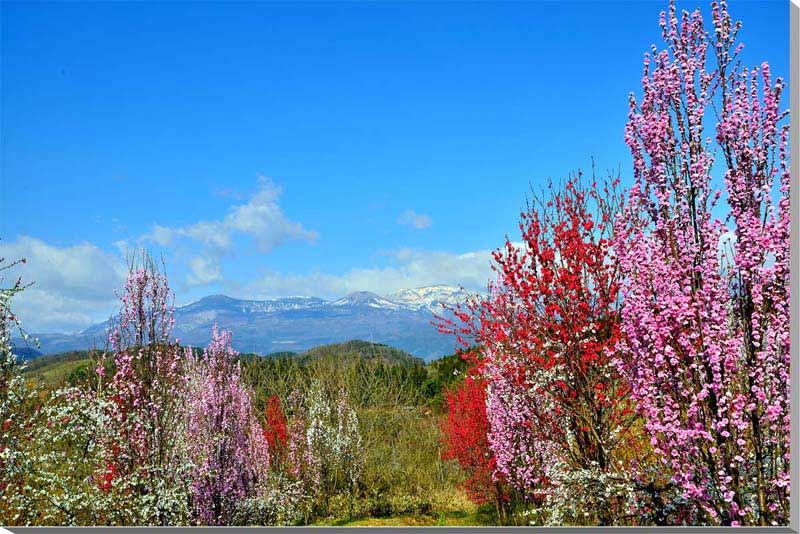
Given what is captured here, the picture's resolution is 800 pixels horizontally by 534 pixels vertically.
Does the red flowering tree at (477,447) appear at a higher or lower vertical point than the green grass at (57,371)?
lower

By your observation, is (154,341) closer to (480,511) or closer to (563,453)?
(563,453)

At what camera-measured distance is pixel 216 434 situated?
734 centimetres

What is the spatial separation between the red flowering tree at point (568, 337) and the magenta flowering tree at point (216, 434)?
364 cm

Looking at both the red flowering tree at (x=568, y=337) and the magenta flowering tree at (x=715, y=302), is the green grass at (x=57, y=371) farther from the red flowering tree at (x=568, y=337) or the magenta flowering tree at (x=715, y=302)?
the magenta flowering tree at (x=715, y=302)

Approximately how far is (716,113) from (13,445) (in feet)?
20.6

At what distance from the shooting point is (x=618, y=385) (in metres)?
5.36

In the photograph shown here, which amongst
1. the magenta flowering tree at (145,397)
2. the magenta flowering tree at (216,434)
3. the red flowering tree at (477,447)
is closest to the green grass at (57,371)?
the magenta flowering tree at (216,434)

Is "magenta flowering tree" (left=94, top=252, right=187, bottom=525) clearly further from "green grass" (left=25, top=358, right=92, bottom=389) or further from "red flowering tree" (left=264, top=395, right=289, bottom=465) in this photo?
"red flowering tree" (left=264, top=395, right=289, bottom=465)

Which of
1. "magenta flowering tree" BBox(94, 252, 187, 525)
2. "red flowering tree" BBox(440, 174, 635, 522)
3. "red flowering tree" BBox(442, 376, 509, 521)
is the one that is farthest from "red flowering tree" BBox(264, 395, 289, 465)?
"red flowering tree" BBox(440, 174, 635, 522)

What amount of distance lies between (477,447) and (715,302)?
21.0 feet

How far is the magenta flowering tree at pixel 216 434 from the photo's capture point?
726 cm

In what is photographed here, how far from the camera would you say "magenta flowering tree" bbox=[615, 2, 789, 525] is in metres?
3.44

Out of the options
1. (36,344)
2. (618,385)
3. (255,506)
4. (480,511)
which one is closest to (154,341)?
(36,344)

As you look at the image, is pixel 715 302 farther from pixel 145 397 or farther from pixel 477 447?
pixel 477 447
